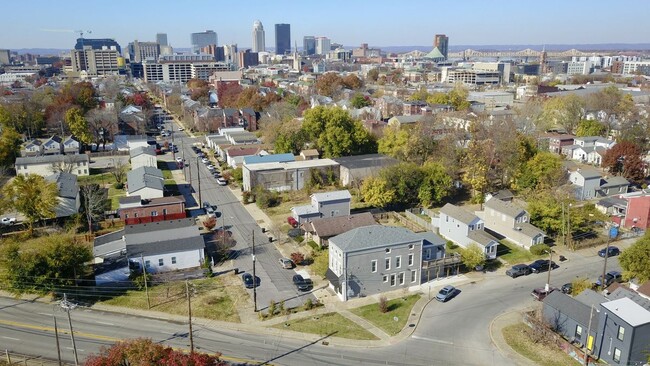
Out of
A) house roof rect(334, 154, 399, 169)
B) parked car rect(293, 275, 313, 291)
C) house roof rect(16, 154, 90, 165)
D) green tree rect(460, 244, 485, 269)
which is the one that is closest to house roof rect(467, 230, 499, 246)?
green tree rect(460, 244, 485, 269)

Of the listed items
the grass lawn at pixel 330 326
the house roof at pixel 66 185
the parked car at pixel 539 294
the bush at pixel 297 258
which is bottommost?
the grass lawn at pixel 330 326

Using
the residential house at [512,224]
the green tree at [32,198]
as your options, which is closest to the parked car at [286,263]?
the residential house at [512,224]

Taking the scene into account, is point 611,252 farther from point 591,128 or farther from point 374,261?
point 591,128

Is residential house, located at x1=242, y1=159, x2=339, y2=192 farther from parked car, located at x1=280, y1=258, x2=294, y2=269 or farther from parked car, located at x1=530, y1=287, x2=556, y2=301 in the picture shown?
parked car, located at x1=530, y1=287, x2=556, y2=301

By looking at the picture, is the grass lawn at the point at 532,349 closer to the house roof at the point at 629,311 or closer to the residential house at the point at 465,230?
the house roof at the point at 629,311

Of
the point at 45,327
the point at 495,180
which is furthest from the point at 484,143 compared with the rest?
the point at 45,327

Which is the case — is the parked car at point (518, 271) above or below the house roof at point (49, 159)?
below
